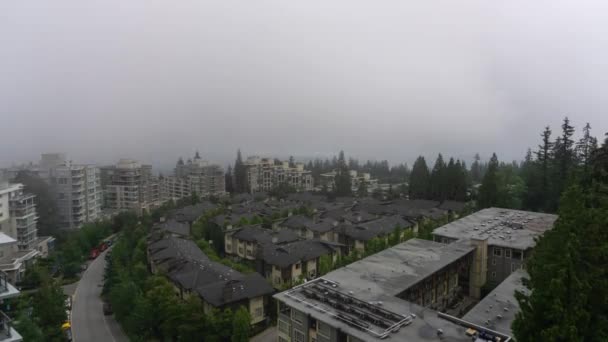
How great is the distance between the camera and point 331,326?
8.15m

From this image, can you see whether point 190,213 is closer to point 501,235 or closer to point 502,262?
point 501,235

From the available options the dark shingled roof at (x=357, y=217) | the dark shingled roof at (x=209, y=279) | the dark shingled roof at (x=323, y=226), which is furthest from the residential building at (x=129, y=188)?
the dark shingled roof at (x=209, y=279)

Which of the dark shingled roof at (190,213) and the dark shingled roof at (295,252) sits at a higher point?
the dark shingled roof at (295,252)

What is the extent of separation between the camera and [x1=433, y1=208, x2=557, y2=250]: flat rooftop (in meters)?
15.3

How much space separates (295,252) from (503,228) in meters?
10.00

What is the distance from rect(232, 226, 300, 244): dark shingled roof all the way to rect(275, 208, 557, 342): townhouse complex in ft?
23.2

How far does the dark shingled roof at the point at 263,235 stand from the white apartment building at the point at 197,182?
24.6 m

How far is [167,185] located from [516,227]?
4187 cm

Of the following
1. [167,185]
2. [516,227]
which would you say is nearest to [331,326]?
[516,227]

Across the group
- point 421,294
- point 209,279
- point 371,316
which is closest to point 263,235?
point 209,279

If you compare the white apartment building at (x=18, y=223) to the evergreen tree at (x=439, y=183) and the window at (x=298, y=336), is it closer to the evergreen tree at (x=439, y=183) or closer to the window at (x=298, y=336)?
the window at (x=298, y=336)

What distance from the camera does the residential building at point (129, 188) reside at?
37438 millimetres

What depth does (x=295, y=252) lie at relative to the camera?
16828mm

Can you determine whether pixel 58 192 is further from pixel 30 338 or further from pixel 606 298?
pixel 606 298
